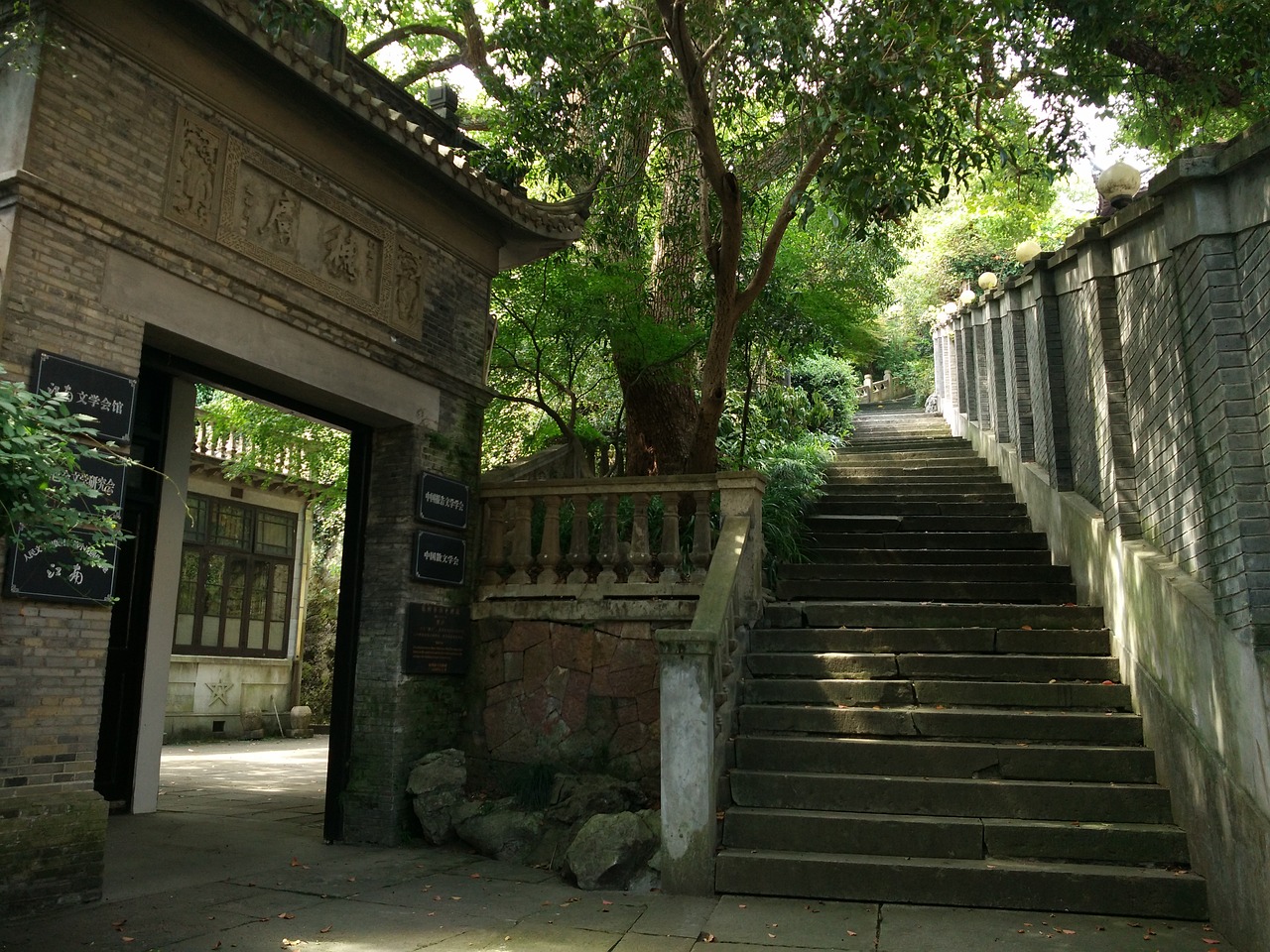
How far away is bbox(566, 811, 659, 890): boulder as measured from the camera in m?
5.69

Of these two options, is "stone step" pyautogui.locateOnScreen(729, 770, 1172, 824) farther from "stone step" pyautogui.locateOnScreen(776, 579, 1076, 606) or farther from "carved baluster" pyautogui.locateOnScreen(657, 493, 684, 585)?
"stone step" pyautogui.locateOnScreen(776, 579, 1076, 606)

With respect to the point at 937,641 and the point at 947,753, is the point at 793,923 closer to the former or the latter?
the point at 947,753

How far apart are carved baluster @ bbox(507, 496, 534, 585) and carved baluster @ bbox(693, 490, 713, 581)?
57.2 inches

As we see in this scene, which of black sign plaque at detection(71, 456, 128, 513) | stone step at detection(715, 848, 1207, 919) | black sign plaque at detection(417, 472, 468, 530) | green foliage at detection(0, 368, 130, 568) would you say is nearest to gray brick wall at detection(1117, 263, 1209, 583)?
stone step at detection(715, 848, 1207, 919)

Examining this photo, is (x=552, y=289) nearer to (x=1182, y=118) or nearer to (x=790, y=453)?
(x=790, y=453)

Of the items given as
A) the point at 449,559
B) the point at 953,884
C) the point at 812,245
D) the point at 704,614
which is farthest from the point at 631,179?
the point at 953,884

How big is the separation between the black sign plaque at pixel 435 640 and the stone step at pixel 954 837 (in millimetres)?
2912

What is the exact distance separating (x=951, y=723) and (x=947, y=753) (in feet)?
1.13

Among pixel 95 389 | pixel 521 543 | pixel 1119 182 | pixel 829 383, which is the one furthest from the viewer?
pixel 829 383

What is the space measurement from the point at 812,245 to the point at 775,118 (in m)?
2.61

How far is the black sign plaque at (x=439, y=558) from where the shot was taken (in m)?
Answer: 7.72

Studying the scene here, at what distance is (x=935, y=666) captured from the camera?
7062 millimetres

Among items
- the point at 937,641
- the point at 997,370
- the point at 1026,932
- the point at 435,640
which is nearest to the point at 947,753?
the point at 937,641

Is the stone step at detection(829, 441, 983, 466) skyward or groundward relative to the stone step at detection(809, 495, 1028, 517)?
skyward
